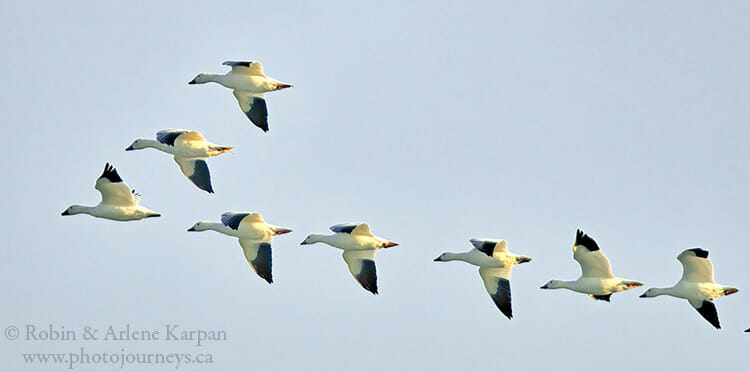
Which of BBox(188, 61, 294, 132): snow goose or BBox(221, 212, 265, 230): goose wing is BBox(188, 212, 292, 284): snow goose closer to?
BBox(221, 212, 265, 230): goose wing

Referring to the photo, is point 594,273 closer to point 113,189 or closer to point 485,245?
point 485,245

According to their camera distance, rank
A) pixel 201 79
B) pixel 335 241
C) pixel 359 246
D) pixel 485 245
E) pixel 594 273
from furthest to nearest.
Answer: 1. pixel 201 79
2. pixel 335 241
3. pixel 359 246
4. pixel 594 273
5. pixel 485 245

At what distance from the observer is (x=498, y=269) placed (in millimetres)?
36656

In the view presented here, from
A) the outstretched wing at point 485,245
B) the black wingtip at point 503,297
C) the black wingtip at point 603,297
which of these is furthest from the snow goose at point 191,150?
the black wingtip at point 603,297

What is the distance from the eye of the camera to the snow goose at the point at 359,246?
36.1m

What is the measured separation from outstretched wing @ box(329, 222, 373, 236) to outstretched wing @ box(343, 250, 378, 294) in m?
0.64

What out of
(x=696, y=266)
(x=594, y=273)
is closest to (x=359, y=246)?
(x=594, y=273)

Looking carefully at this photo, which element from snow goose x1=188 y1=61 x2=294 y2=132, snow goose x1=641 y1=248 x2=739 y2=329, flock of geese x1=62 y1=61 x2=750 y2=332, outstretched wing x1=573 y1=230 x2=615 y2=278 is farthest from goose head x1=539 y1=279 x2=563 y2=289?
snow goose x1=188 y1=61 x2=294 y2=132

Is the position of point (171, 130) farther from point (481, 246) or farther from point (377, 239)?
point (481, 246)

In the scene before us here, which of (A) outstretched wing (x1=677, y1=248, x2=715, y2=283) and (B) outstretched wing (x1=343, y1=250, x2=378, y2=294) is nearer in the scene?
(A) outstretched wing (x1=677, y1=248, x2=715, y2=283)

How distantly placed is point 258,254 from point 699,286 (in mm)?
9916

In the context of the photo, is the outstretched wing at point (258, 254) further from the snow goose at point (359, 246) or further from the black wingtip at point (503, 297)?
the black wingtip at point (503, 297)

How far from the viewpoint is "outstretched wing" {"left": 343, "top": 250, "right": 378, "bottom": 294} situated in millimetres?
36562

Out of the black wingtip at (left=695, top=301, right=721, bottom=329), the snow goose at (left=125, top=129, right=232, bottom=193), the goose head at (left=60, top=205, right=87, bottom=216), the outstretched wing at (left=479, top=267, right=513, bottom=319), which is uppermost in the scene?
the snow goose at (left=125, top=129, right=232, bottom=193)
